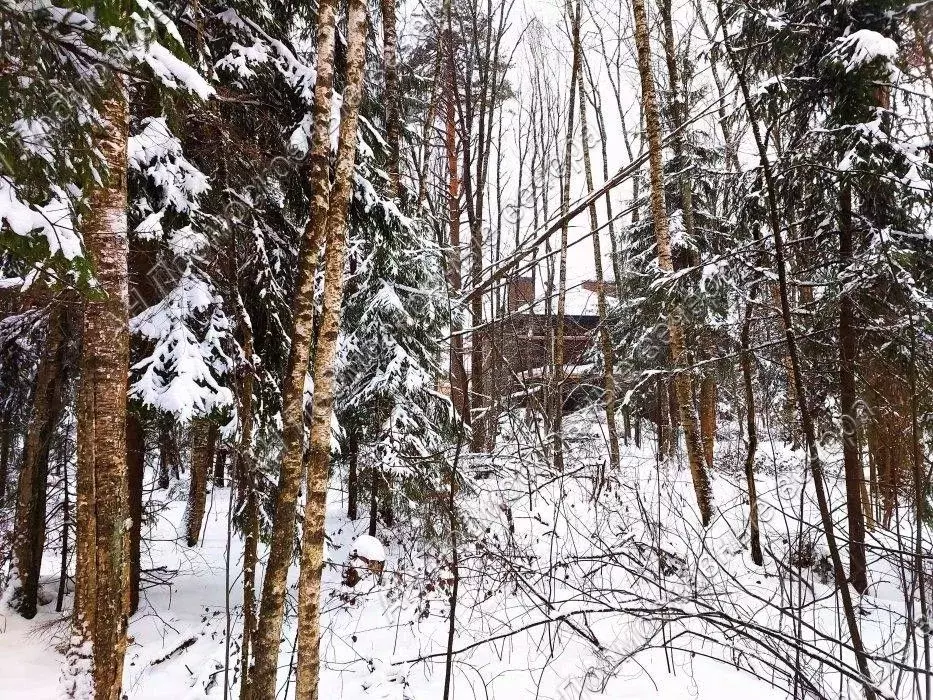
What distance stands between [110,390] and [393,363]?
193 inches

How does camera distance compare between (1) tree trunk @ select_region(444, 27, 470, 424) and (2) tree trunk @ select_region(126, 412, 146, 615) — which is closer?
(2) tree trunk @ select_region(126, 412, 146, 615)

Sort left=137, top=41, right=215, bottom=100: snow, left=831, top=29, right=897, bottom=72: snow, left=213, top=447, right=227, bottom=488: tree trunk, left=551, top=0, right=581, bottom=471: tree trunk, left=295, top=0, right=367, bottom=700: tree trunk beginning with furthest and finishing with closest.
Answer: left=551, top=0, right=581, bottom=471: tree trunk → left=213, top=447, right=227, bottom=488: tree trunk → left=831, top=29, right=897, bottom=72: snow → left=295, top=0, right=367, bottom=700: tree trunk → left=137, top=41, right=215, bottom=100: snow

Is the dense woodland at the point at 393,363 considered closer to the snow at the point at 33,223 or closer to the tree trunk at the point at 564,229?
the snow at the point at 33,223

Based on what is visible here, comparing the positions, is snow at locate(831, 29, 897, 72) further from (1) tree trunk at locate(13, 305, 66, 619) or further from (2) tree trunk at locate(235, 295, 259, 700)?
(1) tree trunk at locate(13, 305, 66, 619)

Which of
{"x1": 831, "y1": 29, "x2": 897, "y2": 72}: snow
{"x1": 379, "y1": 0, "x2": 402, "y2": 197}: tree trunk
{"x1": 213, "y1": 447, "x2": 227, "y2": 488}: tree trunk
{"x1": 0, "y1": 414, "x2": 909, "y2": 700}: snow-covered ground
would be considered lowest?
{"x1": 0, "y1": 414, "x2": 909, "y2": 700}: snow-covered ground

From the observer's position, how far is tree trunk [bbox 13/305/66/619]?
813cm

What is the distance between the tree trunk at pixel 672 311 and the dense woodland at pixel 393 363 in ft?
0.16

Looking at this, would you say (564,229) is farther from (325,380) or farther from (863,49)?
(325,380)

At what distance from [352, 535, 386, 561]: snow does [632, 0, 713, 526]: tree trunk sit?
4.32 m

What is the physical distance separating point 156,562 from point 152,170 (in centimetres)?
935

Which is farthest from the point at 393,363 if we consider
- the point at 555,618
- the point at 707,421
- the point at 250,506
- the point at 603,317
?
the point at 707,421

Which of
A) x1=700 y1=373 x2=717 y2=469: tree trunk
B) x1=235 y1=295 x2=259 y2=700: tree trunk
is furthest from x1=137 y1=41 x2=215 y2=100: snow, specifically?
x1=700 y1=373 x2=717 y2=469: tree trunk

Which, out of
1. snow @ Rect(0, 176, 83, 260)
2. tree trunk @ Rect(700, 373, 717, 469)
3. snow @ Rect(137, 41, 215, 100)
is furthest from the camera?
tree trunk @ Rect(700, 373, 717, 469)

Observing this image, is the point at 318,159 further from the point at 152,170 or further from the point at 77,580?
the point at 77,580
